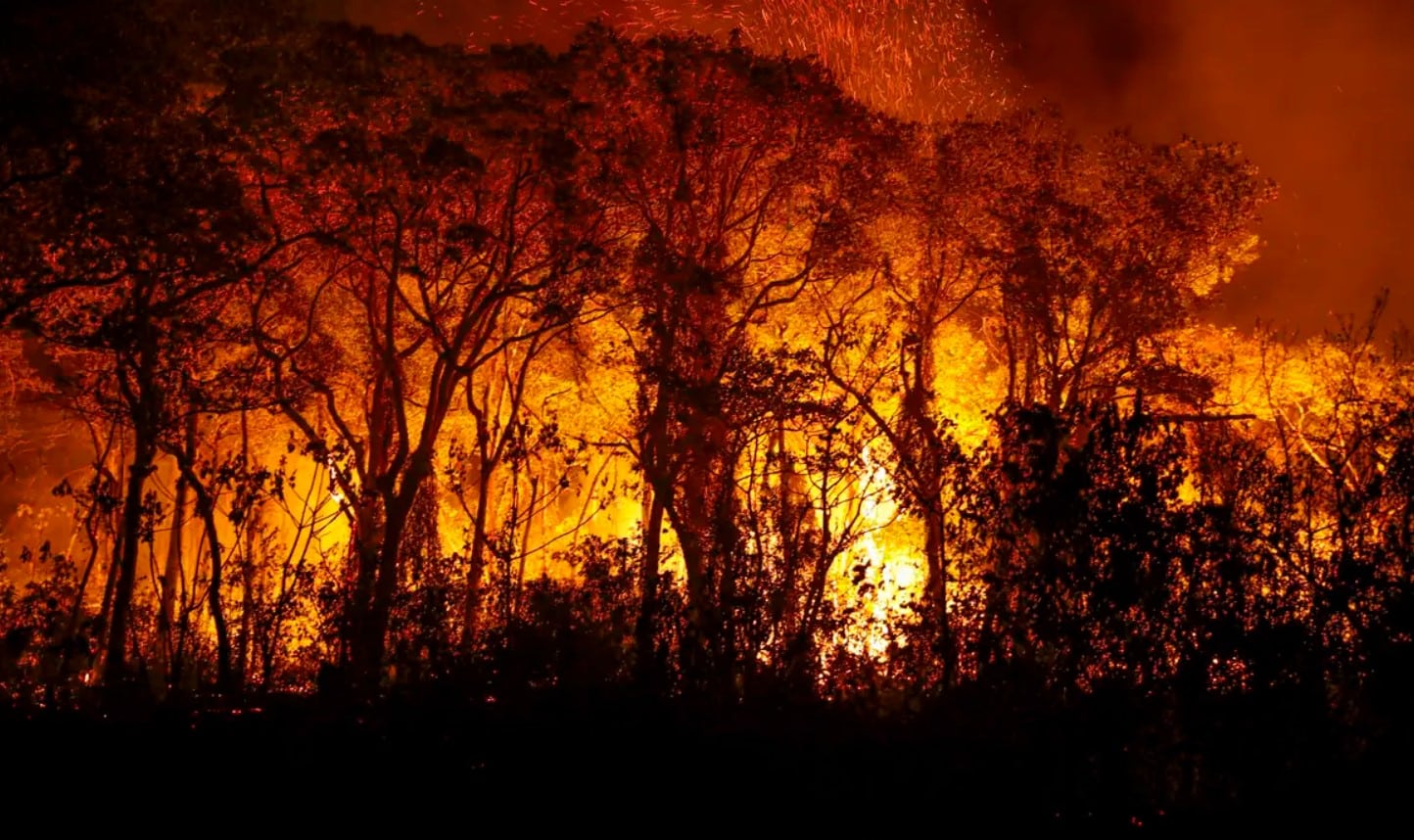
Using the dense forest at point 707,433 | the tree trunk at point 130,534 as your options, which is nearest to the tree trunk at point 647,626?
the dense forest at point 707,433

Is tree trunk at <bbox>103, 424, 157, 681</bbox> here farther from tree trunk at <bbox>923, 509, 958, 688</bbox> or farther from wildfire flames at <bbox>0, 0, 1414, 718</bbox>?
tree trunk at <bbox>923, 509, 958, 688</bbox>

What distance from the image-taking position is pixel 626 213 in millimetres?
18172

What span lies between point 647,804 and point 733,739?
82cm

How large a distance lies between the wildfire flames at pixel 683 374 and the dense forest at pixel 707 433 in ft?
0.18

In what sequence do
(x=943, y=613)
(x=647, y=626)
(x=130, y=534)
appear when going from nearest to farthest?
1. (x=943, y=613)
2. (x=647, y=626)
3. (x=130, y=534)

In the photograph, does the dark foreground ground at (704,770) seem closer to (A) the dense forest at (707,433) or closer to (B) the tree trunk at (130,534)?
(A) the dense forest at (707,433)

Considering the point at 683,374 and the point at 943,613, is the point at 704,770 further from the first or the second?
the point at 683,374

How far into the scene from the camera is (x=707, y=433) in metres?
12.4

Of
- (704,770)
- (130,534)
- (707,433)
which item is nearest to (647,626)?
(704,770)

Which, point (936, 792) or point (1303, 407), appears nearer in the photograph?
point (936, 792)

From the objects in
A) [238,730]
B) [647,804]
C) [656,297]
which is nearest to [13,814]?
[238,730]

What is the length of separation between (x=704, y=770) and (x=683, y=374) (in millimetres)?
5748

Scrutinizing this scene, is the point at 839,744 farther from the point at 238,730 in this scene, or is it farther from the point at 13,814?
the point at 13,814

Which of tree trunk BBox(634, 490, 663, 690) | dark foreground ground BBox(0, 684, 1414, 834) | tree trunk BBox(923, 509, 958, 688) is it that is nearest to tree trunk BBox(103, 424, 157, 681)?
dark foreground ground BBox(0, 684, 1414, 834)
